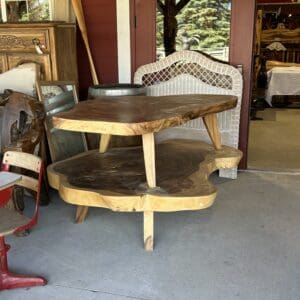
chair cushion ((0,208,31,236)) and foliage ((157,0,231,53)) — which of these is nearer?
chair cushion ((0,208,31,236))

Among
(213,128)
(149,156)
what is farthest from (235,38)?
(149,156)

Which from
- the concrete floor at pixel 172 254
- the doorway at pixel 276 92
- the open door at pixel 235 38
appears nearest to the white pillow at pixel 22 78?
the concrete floor at pixel 172 254

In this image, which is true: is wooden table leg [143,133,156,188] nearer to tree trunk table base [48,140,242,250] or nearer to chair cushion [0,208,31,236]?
tree trunk table base [48,140,242,250]

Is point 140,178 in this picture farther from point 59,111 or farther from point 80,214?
point 59,111

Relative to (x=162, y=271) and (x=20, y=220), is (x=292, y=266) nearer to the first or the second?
(x=162, y=271)

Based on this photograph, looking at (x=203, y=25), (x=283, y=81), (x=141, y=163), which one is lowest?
(x=283, y=81)

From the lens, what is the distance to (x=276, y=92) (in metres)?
7.95

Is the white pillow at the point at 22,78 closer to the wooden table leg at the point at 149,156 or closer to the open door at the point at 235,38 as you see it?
the open door at the point at 235,38

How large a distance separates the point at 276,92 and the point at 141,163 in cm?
552

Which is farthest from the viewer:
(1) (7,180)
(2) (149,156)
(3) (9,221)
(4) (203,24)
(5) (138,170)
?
(4) (203,24)

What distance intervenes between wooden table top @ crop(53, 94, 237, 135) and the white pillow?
0.73 metres

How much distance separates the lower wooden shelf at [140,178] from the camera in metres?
2.47

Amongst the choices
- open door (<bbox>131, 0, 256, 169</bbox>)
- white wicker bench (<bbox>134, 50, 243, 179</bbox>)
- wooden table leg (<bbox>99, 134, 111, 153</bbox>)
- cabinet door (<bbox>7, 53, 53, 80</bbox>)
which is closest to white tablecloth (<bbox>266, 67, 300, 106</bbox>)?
open door (<bbox>131, 0, 256, 169</bbox>)

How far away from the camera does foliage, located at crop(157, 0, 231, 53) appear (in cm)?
398
